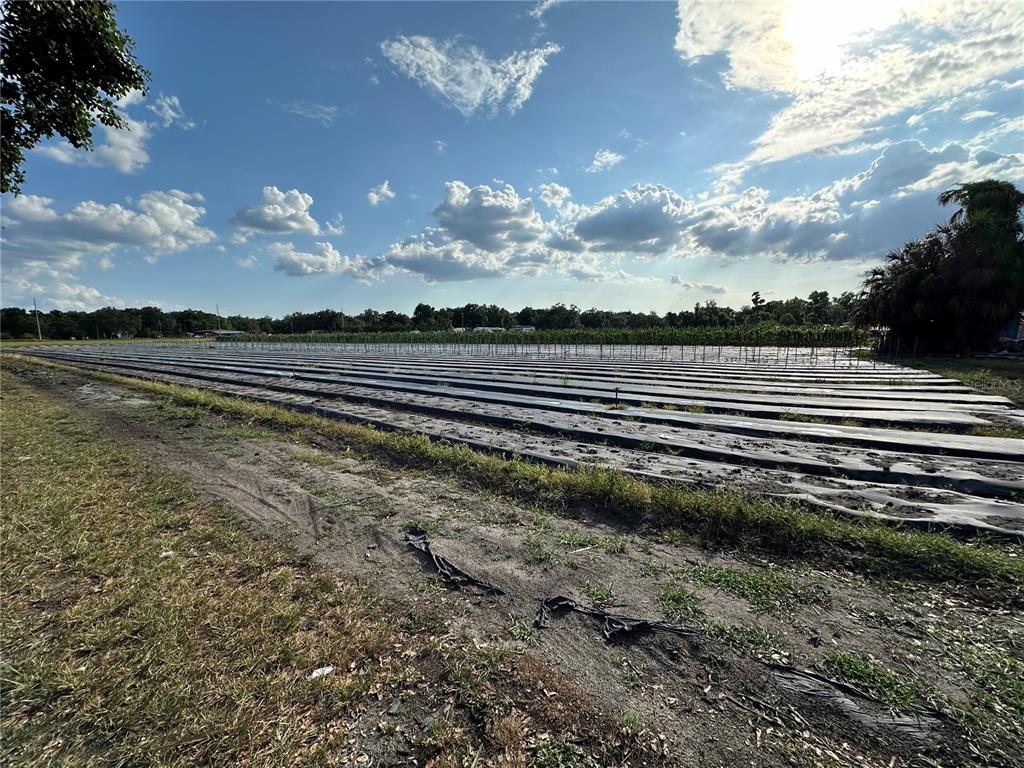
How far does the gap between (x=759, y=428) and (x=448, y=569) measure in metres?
4.87

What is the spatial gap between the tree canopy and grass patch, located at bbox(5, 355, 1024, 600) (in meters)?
21.1

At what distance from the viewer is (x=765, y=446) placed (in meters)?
4.91

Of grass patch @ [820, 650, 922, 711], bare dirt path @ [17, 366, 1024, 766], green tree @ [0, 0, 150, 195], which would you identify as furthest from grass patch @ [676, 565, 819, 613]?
green tree @ [0, 0, 150, 195]

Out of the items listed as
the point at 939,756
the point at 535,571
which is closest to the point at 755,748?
the point at 939,756

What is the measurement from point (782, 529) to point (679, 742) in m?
1.97

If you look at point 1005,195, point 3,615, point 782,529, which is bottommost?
point 3,615

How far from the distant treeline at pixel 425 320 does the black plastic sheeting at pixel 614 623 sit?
45.8 m

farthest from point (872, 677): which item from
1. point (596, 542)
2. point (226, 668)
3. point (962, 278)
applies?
point (962, 278)

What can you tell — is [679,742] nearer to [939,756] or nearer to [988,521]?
[939,756]

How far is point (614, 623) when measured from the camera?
217 centimetres

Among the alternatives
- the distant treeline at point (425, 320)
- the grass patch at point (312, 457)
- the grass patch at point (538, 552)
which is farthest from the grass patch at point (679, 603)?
the distant treeline at point (425, 320)

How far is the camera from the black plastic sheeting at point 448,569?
8.36ft

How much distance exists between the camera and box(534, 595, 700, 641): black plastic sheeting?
2.10m

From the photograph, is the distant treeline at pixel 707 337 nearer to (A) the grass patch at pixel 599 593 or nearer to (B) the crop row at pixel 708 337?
(B) the crop row at pixel 708 337
